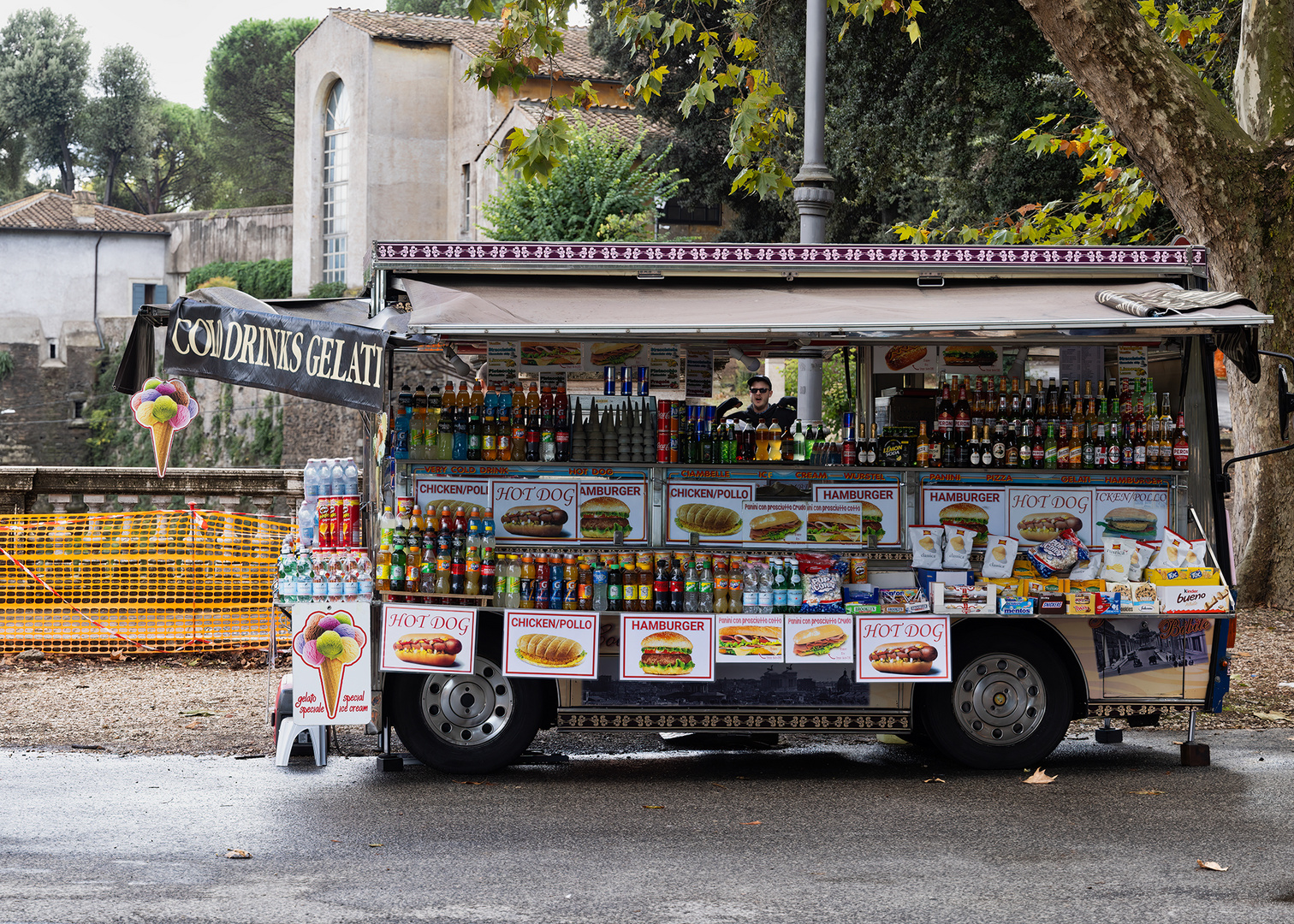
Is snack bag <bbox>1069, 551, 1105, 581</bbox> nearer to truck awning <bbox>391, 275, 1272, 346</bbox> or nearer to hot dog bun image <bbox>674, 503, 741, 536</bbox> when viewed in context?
truck awning <bbox>391, 275, 1272, 346</bbox>

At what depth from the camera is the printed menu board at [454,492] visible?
7.43m

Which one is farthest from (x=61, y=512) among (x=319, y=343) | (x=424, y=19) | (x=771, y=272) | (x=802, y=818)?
(x=424, y=19)

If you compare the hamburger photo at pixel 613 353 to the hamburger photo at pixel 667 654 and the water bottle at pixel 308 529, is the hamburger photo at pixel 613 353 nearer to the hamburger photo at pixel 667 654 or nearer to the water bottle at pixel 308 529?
the hamburger photo at pixel 667 654

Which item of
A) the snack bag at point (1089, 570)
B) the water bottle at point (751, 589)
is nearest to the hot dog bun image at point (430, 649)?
the water bottle at point (751, 589)

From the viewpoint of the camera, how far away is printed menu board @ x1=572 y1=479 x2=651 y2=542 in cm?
750

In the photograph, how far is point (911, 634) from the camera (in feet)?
23.7

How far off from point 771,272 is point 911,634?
228 centimetres

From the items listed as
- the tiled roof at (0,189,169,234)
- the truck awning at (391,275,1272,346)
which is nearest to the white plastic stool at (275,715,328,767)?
the truck awning at (391,275,1272,346)

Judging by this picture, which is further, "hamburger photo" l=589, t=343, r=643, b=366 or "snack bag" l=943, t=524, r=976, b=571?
"hamburger photo" l=589, t=343, r=643, b=366

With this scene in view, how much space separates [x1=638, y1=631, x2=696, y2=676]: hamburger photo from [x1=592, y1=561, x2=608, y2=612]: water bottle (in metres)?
0.32

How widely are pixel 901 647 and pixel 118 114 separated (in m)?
71.9

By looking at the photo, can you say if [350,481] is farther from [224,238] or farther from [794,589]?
[224,238]

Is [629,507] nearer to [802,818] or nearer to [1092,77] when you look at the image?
[802,818]

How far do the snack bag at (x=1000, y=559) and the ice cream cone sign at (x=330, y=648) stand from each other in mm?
3655
